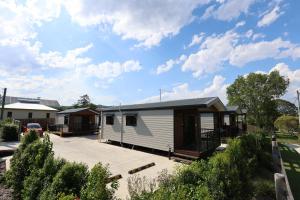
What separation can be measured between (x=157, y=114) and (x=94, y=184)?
8581mm

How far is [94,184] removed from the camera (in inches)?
137

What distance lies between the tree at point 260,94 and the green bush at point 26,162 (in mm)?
31773

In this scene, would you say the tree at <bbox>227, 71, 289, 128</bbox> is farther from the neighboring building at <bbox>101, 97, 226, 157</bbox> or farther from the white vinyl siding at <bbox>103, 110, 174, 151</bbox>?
the white vinyl siding at <bbox>103, 110, 174, 151</bbox>

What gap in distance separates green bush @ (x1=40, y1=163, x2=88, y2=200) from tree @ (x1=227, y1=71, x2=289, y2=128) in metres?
31.9

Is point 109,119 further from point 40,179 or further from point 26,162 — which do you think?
point 40,179

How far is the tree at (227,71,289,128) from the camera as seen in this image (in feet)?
97.8

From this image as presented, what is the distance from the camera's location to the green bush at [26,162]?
570 centimetres

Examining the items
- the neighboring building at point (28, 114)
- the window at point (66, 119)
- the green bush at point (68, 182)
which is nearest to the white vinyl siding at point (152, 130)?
the green bush at point (68, 182)

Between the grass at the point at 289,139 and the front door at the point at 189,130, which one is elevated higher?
the front door at the point at 189,130

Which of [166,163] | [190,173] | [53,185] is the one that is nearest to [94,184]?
[53,185]

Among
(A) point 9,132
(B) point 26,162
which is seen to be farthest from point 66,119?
(B) point 26,162

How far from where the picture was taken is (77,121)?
23172mm

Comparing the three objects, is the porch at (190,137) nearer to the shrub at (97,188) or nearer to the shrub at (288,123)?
the shrub at (97,188)

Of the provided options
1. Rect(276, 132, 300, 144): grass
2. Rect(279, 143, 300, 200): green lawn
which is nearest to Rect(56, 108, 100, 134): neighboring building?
Rect(279, 143, 300, 200): green lawn
